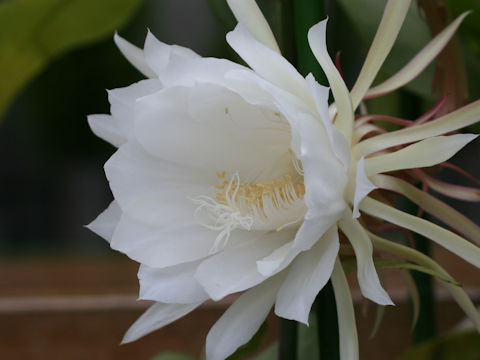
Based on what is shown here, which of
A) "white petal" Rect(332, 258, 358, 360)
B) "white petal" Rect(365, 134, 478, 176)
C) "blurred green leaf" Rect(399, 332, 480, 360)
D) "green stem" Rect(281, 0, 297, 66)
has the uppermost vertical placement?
"green stem" Rect(281, 0, 297, 66)

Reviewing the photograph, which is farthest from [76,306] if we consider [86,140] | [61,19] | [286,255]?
[86,140]

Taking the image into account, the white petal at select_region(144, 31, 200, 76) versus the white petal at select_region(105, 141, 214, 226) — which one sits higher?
the white petal at select_region(144, 31, 200, 76)

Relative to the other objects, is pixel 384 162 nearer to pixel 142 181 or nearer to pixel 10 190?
pixel 142 181

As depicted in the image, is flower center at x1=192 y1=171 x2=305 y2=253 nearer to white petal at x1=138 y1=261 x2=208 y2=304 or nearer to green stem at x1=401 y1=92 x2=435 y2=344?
white petal at x1=138 y1=261 x2=208 y2=304

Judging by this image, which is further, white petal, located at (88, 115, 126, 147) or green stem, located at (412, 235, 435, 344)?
green stem, located at (412, 235, 435, 344)

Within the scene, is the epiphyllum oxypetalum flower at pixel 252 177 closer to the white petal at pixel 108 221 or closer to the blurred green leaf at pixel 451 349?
the white petal at pixel 108 221

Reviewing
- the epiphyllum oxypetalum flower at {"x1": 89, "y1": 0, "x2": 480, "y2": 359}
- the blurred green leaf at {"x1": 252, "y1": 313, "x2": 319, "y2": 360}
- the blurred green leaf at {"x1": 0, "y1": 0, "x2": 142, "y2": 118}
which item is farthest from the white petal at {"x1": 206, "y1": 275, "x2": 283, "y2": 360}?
the blurred green leaf at {"x1": 0, "y1": 0, "x2": 142, "y2": 118}

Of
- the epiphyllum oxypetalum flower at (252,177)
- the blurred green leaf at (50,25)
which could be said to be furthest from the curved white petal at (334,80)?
the blurred green leaf at (50,25)

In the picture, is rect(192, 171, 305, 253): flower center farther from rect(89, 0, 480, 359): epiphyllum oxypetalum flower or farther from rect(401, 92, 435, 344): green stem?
rect(401, 92, 435, 344): green stem
